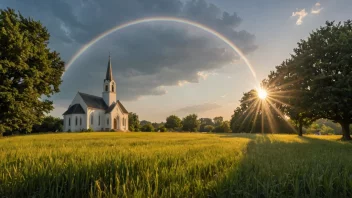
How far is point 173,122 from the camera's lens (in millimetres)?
118812

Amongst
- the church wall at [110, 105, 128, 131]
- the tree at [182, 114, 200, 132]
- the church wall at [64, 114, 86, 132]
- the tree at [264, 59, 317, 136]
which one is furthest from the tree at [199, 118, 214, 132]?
the tree at [264, 59, 317, 136]

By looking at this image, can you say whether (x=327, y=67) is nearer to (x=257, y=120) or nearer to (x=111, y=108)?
(x=257, y=120)

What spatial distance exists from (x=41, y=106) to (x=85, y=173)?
29.6m

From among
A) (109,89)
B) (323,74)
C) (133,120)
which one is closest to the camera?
(323,74)

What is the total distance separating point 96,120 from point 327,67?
229ft

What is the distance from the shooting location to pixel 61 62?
103 ft

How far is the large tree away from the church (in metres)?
64.2

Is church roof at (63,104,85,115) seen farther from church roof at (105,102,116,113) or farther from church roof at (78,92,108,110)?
church roof at (105,102,116,113)

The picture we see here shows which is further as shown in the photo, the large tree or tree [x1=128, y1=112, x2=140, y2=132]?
tree [x1=128, y1=112, x2=140, y2=132]

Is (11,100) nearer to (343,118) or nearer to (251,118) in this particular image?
(343,118)

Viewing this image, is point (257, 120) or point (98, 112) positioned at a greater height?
point (98, 112)

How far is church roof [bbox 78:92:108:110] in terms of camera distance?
7210cm

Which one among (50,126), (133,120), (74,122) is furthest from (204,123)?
(50,126)

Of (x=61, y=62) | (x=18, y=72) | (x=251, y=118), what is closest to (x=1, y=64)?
(x=18, y=72)
